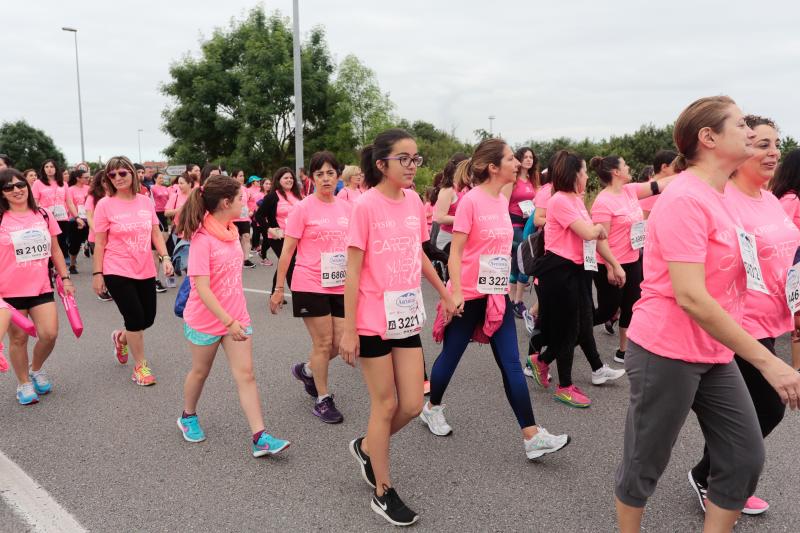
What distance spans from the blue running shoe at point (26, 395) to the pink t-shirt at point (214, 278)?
1.81 metres

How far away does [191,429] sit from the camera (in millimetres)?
3973

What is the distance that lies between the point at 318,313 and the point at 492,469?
1665mm

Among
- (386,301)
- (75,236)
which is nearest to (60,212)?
(75,236)

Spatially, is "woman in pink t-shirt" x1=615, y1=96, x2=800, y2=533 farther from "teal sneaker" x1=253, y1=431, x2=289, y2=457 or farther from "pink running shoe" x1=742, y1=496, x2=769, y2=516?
"teal sneaker" x1=253, y1=431, x2=289, y2=457

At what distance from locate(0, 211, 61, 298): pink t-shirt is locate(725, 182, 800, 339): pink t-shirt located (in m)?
4.69

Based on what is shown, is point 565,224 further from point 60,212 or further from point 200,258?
point 60,212

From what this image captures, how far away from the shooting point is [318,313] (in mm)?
4414

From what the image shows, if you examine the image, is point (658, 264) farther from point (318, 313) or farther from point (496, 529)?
point (318, 313)

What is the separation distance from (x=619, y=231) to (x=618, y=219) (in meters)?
0.11

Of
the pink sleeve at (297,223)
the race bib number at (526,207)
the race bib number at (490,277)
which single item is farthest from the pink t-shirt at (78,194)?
the race bib number at (490,277)

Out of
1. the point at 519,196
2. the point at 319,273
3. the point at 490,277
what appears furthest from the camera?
the point at 519,196

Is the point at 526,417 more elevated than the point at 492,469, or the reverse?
the point at 526,417

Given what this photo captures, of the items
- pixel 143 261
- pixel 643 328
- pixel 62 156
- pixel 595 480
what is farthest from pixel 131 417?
pixel 62 156

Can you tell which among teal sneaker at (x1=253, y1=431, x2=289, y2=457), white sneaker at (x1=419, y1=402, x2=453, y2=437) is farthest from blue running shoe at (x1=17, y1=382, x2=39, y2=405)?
white sneaker at (x1=419, y1=402, x2=453, y2=437)
